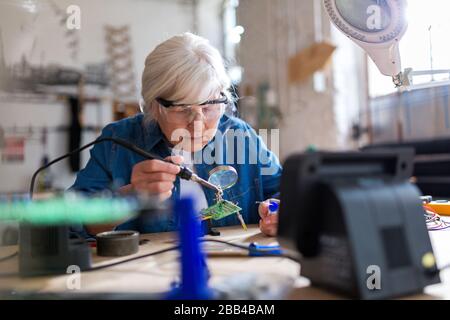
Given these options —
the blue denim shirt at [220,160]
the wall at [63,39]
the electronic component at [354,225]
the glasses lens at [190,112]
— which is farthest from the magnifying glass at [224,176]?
the electronic component at [354,225]

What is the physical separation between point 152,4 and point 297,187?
2711mm

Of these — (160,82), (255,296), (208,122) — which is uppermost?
(160,82)

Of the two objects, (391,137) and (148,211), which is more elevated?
(391,137)

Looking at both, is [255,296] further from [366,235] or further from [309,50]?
[309,50]

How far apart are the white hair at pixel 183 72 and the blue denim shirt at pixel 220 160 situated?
0.14 meters

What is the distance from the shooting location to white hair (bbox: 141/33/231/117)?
3.44 feet

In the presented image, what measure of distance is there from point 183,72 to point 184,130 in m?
0.17

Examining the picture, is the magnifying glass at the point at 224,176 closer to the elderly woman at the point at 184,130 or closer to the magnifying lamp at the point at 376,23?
the elderly woman at the point at 184,130

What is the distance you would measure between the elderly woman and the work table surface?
0.88 feet

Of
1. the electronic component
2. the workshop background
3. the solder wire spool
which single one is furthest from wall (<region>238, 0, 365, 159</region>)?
the electronic component

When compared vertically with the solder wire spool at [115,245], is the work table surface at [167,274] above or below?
below

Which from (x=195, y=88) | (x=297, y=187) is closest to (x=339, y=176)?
(x=297, y=187)

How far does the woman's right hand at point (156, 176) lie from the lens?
0.77 metres

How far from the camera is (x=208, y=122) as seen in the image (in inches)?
43.4
